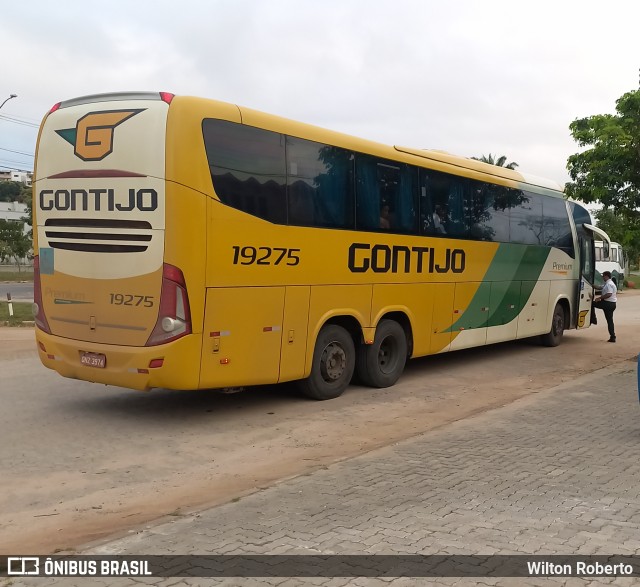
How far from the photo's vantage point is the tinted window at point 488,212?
12.1 meters

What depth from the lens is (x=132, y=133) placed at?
7383 mm

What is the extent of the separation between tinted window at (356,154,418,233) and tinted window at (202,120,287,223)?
1.58 m

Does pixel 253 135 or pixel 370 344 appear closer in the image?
pixel 253 135

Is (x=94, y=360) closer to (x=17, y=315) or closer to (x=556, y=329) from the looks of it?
(x=556, y=329)

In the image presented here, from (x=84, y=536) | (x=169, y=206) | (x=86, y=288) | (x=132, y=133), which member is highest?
(x=132, y=133)

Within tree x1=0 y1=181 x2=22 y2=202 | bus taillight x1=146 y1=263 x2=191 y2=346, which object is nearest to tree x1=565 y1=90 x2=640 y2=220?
bus taillight x1=146 y1=263 x2=191 y2=346

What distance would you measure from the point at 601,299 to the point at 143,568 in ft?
48.4

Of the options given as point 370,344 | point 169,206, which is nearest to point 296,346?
point 370,344

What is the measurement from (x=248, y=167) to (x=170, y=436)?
3.15 metres

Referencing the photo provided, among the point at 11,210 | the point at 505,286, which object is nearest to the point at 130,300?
the point at 505,286

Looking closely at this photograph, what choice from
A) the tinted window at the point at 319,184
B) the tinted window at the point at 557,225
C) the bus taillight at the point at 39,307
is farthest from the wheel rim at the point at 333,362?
the tinted window at the point at 557,225

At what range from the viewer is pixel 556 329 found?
51.5 feet

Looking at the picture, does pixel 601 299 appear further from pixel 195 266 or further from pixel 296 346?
pixel 195 266

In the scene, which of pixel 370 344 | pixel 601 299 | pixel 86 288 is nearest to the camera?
pixel 86 288
